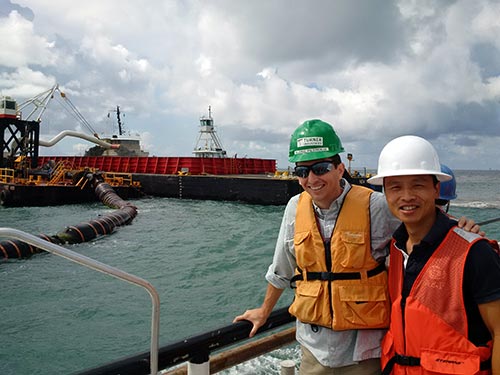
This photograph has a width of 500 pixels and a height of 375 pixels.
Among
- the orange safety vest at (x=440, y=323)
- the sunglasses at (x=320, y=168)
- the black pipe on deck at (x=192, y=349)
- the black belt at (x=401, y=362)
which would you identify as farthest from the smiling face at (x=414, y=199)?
the black pipe on deck at (x=192, y=349)

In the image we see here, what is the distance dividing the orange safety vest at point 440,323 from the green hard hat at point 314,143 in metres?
0.76

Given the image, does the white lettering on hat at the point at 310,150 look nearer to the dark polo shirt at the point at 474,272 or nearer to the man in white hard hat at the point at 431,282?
the man in white hard hat at the point at 431,282

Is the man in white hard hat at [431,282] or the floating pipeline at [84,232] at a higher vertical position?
the man in white hard hat at [431,282]

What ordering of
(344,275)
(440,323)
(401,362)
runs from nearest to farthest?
(440,323)
(401,362)
(344,275)

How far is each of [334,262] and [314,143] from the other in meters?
0.64

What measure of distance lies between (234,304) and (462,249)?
7556 millimetres

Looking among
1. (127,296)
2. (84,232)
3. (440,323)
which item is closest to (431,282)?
(440,323)

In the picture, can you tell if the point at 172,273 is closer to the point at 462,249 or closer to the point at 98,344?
the point at 98,344

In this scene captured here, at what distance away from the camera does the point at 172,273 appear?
11062 millimetres

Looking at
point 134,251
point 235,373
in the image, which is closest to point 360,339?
point 235,373

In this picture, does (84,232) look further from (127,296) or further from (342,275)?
(342,275)

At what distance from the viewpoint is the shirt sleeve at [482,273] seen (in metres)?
1.49

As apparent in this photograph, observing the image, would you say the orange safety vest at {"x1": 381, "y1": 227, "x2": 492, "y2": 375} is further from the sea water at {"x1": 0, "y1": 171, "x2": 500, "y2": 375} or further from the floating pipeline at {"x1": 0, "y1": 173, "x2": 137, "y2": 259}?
the floating pipeline at {"x1": 0, "y1": 173, "x2": 137, "y2": 259}

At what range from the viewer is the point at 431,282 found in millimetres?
1673
